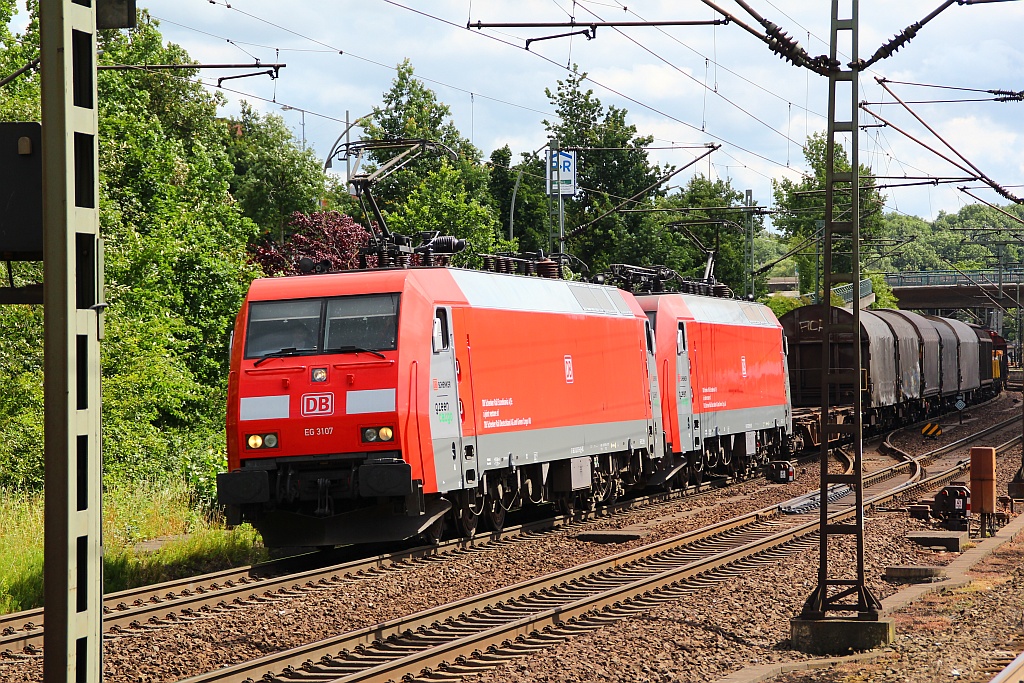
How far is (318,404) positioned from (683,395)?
10.9 meters

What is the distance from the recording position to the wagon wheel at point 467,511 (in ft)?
53.2

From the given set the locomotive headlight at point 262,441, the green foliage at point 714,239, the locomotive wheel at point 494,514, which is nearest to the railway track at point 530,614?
the locomotive wheel at point 494,514

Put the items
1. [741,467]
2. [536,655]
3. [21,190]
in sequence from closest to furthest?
[21,190] → [536,655] → [741,467]

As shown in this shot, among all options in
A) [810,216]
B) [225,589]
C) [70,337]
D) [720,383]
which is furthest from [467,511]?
[810,216]

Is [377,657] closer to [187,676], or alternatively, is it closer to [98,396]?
[187,676]

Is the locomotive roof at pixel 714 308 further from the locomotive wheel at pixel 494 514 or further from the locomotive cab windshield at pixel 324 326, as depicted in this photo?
the locomotive cab windshield at pixel 324 326

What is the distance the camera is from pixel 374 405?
14125 mm

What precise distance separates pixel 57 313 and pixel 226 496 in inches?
381

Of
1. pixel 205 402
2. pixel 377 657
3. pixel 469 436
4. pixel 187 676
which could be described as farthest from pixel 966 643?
pixel 205 402

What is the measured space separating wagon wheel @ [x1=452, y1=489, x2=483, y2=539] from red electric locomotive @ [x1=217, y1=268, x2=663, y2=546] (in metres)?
0.03

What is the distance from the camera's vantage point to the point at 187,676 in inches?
362

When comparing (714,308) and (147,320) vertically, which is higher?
(714,308)

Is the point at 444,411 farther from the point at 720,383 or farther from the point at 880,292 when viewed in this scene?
the point at 880,292

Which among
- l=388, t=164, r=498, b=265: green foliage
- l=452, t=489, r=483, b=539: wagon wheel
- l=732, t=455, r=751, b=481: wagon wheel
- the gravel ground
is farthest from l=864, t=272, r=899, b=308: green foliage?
l=452, t=489, r=483, b=539: wagon wheel
